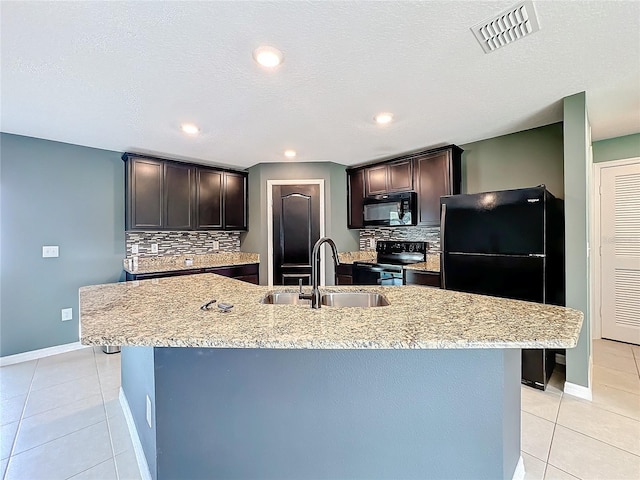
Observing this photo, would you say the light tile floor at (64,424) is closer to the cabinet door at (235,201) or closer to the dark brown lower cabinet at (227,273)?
the dark brown lower cabinet at (227,273)

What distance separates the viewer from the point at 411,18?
4.92 feet

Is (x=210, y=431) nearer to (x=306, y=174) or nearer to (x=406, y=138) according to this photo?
(x=406, y=138)

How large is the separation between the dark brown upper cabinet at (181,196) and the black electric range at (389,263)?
1953 mm

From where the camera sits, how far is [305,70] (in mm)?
1953

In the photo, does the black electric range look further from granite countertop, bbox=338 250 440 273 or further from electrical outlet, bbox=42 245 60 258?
electrical outlet, bbox=42 245 60 258

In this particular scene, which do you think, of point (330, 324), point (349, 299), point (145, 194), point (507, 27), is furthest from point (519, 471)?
point (145, 194)

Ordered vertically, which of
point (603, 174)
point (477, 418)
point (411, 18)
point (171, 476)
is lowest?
point (171, 476)

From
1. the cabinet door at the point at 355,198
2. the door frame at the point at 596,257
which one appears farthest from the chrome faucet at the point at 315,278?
the door frame at the point at 596,257

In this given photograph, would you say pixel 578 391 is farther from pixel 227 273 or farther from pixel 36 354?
pixel 36 354

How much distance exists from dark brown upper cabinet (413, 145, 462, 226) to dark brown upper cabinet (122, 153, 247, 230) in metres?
2.55

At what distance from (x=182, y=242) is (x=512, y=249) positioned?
4.02 metres

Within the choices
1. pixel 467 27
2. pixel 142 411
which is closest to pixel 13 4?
pixel 142 411

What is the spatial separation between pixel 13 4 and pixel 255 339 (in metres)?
1.90

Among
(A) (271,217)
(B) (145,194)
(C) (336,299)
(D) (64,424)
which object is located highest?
(B) (145,194)
